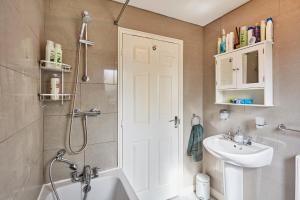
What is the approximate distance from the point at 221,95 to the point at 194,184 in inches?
56.3

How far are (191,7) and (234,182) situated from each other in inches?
83.5

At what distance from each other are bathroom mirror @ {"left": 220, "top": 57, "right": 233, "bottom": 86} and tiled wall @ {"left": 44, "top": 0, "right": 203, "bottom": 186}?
877mm

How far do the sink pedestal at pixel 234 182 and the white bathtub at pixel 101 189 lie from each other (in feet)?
3.49

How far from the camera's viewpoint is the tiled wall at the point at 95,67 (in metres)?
1.48

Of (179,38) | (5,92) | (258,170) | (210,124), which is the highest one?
(179,38)

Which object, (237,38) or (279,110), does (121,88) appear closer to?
(237,38)

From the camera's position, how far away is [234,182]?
164cm

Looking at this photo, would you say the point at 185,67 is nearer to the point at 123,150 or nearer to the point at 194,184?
the point at 123,150

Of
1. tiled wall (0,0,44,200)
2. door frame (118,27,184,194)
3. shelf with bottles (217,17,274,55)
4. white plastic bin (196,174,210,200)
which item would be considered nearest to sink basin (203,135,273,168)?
door frame (118,27,184,194)

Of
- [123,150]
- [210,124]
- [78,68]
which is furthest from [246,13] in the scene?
[123,150]

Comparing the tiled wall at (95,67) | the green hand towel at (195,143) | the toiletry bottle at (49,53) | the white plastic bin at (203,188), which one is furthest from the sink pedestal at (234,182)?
the toiletry bottle at (49,53)

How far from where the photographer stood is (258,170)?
166cm

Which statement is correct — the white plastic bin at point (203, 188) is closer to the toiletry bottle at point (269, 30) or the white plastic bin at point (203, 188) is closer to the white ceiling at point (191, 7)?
the toiletry bottle at point (269, 30)

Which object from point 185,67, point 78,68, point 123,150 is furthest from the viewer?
point 185,67
